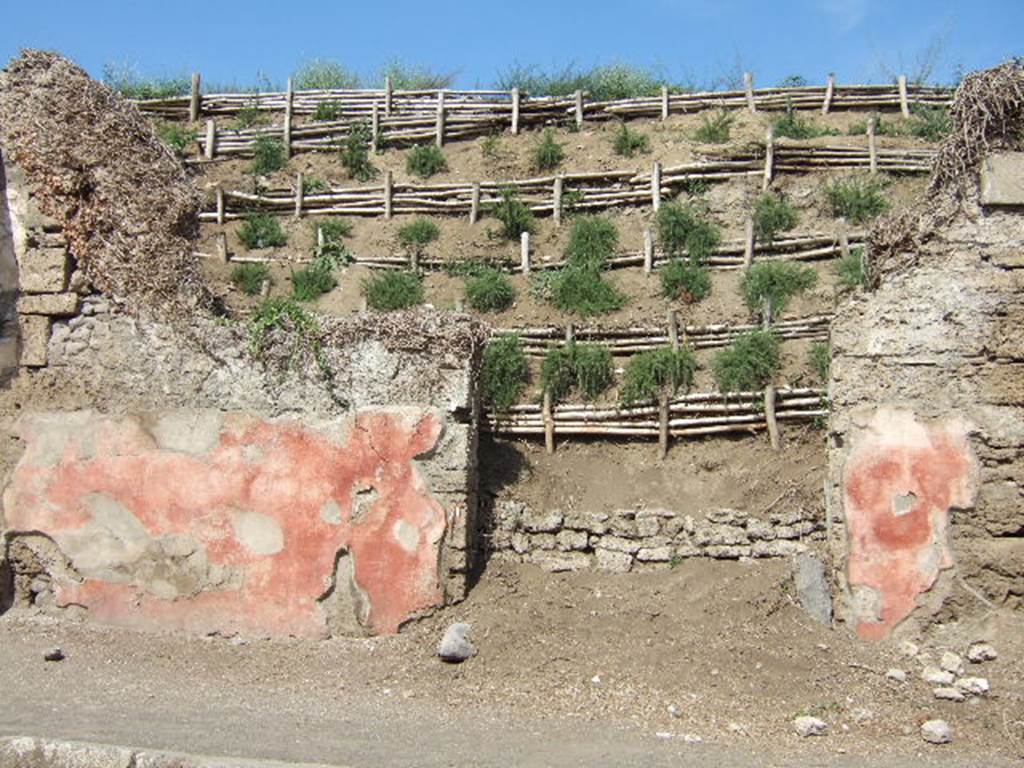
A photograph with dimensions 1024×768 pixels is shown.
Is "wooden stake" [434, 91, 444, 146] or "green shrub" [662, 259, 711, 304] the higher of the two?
"wooden stake" [434, 91, 444, 146]

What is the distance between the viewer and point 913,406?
7.10 meters

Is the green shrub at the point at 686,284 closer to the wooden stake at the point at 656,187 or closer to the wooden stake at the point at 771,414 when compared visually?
the wooden stake at the point at 656,187

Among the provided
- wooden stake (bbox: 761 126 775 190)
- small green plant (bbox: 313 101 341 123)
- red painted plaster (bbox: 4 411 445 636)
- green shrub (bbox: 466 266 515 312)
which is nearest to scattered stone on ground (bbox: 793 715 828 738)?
red painted plaster (bbox: 4 411 445 636)

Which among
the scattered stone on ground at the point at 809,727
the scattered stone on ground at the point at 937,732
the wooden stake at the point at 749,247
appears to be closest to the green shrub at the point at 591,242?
the wooden stake at the point at 749,247

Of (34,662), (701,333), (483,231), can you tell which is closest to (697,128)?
(483,231)

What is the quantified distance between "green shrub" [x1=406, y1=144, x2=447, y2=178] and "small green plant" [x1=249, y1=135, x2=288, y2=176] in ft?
6.64

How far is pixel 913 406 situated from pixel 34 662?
5.37 metres

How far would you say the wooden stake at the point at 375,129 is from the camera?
1805 cm

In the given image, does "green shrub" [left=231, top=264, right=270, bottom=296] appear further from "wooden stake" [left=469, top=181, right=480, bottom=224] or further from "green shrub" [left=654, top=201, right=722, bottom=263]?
"green shrub" [left=654, top=201, right=722, bottom=263]

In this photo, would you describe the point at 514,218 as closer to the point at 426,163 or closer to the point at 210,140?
the point at 426,163

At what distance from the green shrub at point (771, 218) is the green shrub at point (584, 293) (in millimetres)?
2216

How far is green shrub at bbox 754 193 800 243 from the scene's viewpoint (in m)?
14.8

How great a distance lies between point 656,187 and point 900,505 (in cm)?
935

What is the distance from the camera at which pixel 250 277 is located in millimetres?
15023
